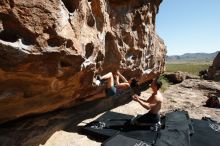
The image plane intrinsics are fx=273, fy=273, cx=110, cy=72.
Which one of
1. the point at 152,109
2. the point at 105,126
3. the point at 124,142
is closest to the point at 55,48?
the point at 124,142

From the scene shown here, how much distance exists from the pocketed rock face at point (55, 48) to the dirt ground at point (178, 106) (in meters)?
0.91

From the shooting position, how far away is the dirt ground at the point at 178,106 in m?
7.50

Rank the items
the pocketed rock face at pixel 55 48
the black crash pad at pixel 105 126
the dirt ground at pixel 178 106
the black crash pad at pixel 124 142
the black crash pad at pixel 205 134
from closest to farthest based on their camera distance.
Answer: the pocketed rock face at pixel 55 48
the black crash pad at pixel 124 142
the dirt ground at pixel 178 106
the black crash pad at pixel 205 134
the black crash pad at pixel 105 126

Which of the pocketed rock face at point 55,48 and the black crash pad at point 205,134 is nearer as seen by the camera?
the pocketed rock face at point 55,48

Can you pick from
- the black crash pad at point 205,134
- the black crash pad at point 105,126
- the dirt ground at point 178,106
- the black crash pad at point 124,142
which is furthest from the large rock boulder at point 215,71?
the black crash pad at point 124,142

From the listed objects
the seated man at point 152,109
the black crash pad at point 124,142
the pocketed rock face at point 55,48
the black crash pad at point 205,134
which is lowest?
the black crash pad at point 205,134

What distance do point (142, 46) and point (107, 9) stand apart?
3.25 metres

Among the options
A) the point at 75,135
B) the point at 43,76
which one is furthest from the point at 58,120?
the point at 43,76

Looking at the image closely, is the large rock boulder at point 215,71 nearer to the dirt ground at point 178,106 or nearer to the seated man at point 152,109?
the dirt ground at point 178,106

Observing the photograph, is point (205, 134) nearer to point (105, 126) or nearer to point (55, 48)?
point (105, 126)

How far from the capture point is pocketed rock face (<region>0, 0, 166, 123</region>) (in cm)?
473

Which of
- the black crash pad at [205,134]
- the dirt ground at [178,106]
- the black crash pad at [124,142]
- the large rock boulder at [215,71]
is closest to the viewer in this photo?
the black crash pad at [124,142]

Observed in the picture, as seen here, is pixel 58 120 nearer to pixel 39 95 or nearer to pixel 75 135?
pixel 75 135

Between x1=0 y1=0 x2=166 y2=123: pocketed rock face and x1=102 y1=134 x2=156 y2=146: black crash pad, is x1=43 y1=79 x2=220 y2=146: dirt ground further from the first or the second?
x1=0 y1=0 x2=166 y2=123: pocketed rock face
